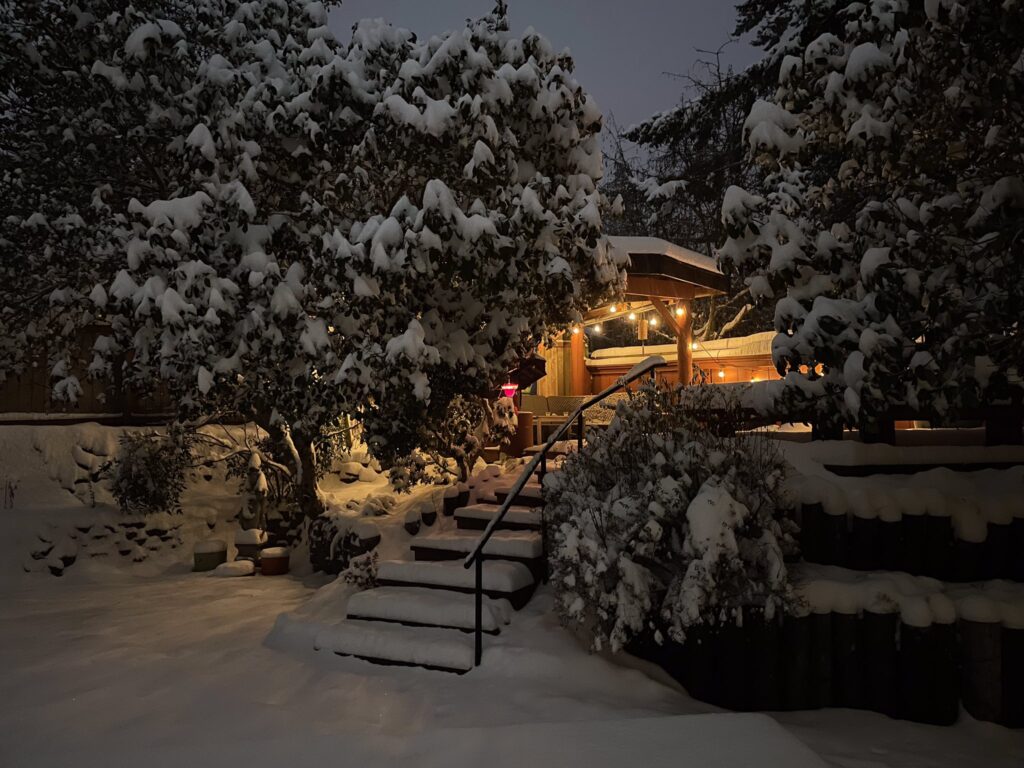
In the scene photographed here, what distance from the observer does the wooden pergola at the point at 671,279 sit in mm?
10133

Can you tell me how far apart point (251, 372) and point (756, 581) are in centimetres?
576

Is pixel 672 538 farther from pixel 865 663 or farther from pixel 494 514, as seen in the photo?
pixel 494 514

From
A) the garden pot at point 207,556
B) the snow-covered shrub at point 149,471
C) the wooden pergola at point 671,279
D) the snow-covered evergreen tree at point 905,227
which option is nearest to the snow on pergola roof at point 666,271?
the wooden pergola at point 671,279

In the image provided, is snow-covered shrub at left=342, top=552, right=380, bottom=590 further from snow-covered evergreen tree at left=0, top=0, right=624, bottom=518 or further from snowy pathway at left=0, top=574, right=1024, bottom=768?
snow-covered evergreen tree at left=0, top=0, right=624, bottom=518

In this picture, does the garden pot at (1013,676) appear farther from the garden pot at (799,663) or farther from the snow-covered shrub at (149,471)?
the snow-covered shrub at (149,471)

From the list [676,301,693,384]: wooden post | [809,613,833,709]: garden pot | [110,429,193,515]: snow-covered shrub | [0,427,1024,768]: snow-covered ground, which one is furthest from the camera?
A: [676,301,693,384]: wooden post

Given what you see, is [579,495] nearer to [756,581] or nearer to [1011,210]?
[756,581]

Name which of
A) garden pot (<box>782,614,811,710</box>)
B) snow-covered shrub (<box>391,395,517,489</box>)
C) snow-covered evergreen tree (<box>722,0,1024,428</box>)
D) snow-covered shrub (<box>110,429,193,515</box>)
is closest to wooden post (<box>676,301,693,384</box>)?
snow-covered shrub (<box>391,395,517,489</box>)

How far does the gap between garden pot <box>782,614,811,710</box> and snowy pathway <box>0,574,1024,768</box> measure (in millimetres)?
136

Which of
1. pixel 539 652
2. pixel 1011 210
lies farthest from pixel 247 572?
pixel 1011 210

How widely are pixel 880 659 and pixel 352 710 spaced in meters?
3.64

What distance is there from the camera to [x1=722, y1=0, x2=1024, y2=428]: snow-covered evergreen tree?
3.74 meters

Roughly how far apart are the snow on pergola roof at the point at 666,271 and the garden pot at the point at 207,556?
7270 millimetres

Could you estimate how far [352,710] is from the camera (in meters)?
4.27
